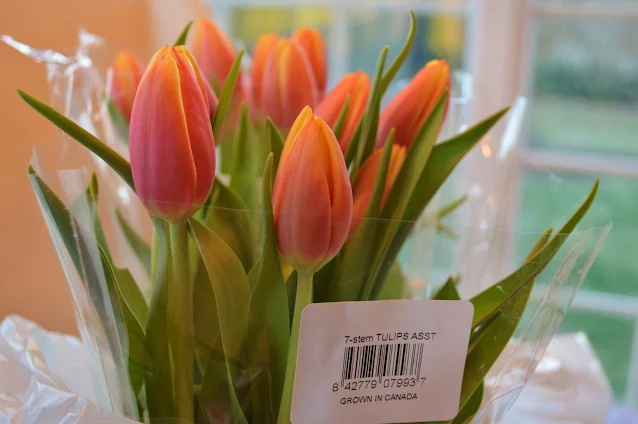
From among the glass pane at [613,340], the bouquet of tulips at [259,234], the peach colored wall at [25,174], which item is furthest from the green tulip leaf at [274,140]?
the glass pane at [613,340]

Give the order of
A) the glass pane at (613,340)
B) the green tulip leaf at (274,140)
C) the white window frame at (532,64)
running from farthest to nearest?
the glass pane at (613,340), the white window frame at (532,64), the green tulip leaf at (274,140)

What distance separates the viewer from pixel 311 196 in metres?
0.30

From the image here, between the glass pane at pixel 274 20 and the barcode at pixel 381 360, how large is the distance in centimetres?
83

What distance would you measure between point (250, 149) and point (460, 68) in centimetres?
Answer: 70

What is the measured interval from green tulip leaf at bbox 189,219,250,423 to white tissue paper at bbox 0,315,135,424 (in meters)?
0.07

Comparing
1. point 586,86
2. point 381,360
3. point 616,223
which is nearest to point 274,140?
point 381,360

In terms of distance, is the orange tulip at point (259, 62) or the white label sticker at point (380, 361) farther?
the orange tulip at point (259, 62)

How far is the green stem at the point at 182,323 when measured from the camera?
1.10ft

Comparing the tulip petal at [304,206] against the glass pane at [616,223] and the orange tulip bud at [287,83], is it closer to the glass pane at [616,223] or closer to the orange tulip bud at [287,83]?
the orange tulip bud at [287,83]

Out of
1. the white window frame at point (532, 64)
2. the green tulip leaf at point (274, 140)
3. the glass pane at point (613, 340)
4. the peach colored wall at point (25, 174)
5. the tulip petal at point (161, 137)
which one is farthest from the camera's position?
the glass pane at point (613, 340)

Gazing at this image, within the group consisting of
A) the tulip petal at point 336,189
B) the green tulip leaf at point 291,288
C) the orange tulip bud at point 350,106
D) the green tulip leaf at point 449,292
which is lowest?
the green tulip leaf at point 449,292

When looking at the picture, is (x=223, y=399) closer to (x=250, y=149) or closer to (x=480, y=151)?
(x=250, y=149)

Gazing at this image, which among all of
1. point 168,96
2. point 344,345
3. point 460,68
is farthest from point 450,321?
point 460,68

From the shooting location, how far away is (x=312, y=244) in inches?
12.2
